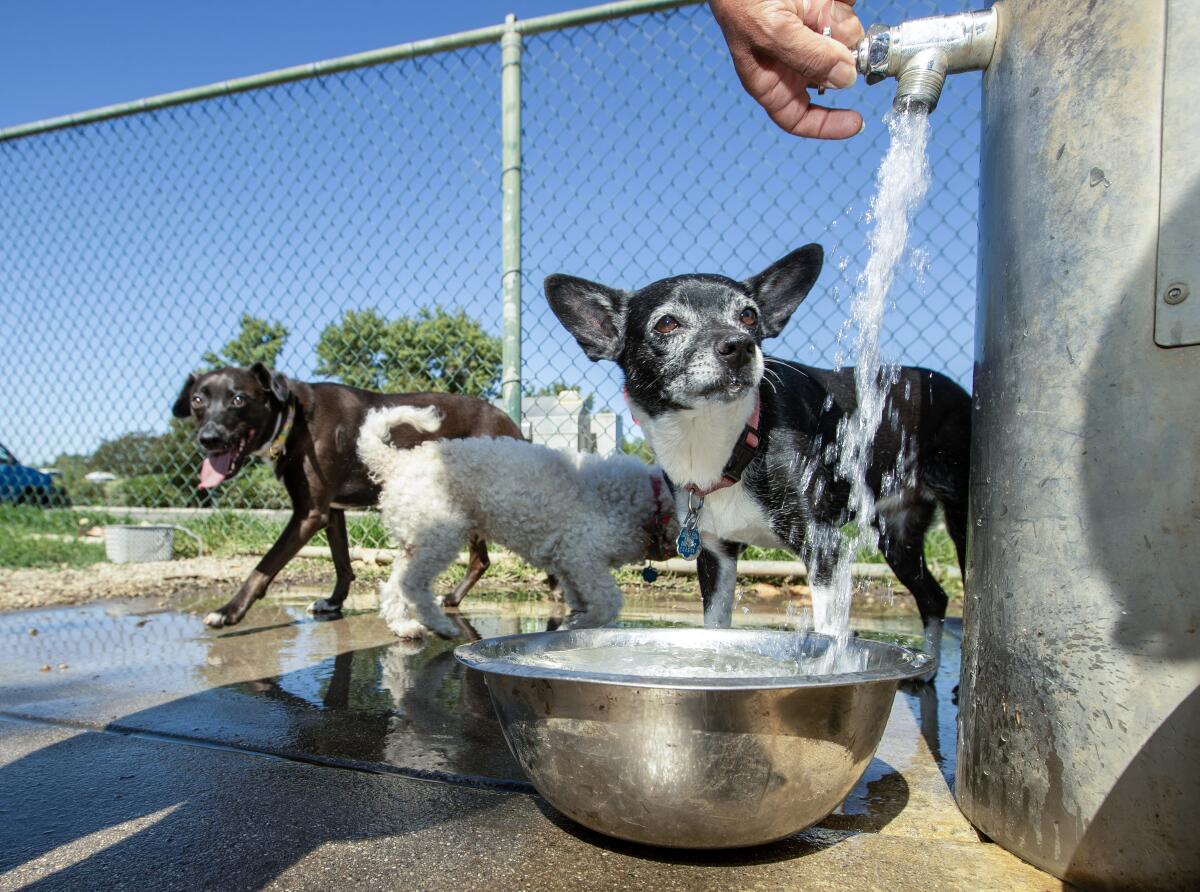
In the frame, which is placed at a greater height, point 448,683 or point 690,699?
point 690,699

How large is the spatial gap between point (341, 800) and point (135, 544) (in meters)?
5.55

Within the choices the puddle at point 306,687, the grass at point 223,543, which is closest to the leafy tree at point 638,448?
the grass at point 223,543

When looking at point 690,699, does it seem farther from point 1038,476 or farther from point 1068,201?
point 1068,201

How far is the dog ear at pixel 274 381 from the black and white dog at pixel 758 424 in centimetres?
221

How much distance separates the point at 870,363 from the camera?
2.87 m

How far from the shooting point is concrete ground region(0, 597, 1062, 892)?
1.45m

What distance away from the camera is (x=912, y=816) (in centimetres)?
176

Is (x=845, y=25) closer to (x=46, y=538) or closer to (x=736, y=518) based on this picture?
(x=736, y=518)

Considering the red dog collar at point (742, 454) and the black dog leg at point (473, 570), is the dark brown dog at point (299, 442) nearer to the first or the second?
the black dog leg at point (473, 570)

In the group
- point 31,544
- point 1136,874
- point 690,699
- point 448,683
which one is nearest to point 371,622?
point 448,683

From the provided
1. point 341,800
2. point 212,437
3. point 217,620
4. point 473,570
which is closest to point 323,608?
point 217,620

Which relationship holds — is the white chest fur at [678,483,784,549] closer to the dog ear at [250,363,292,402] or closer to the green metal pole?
the green metal pole

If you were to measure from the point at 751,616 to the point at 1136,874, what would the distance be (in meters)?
2.88

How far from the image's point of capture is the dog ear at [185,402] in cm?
489
